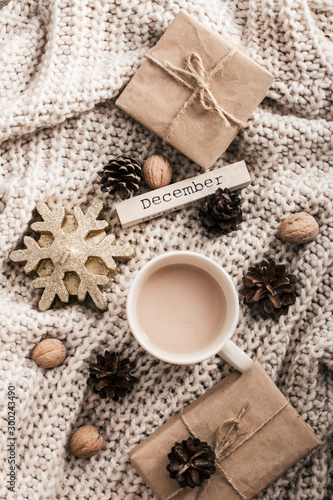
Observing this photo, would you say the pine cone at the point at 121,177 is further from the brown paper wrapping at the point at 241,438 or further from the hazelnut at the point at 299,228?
the brown paper wrapping at the point at 241,438

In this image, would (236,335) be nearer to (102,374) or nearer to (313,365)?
(313,365)

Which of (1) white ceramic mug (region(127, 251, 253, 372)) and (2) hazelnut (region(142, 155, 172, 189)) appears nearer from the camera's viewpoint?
(1) white ceramic mug (region(127, 251, 253, 372))

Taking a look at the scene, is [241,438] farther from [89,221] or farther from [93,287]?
[89,221]

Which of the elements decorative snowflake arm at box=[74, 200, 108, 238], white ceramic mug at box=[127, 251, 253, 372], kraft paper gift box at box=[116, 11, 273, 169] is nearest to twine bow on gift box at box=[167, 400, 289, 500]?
white ceramic mug at box=[127, 251, 253, 372]

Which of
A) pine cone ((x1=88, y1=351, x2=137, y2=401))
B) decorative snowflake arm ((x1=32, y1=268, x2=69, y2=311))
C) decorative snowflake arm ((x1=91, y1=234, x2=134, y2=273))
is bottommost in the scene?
pine cone ((x1=88, y1=351, x2=137, y2=401))

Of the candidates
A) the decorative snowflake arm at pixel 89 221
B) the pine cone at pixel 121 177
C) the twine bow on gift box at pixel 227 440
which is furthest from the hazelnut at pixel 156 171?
the twine bow on gift box at pixel 227 440

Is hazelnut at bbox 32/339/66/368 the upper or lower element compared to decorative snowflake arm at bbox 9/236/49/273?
lower

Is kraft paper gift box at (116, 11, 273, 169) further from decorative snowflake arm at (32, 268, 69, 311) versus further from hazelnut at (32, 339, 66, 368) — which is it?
hazelnut at (32, 339, 66, 368)
